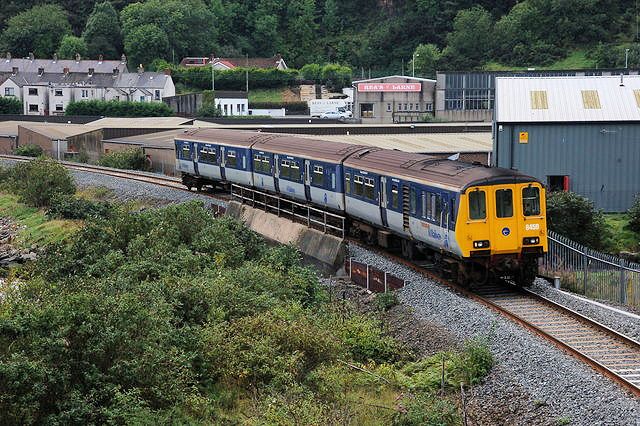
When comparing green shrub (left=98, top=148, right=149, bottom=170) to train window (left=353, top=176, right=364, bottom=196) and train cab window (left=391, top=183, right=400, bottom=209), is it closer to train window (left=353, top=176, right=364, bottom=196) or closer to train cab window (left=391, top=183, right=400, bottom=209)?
train window (left=353, top=176, right=364, bottom=196)

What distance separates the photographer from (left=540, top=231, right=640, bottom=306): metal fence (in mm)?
24125

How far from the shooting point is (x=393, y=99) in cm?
8994

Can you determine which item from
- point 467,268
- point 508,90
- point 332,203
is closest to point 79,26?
point 508,90

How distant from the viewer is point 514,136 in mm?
38625

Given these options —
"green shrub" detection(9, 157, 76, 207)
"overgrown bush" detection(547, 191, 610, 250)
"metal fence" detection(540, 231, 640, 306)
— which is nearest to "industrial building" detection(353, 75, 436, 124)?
"green shrub" detection(9, 157, 76, 207)

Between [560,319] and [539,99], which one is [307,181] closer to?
[539,99]

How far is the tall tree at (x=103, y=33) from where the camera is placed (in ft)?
409

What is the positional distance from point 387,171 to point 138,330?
995 cm

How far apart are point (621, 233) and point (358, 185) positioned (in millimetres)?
11740

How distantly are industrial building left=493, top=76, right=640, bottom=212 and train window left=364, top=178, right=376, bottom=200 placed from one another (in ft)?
40.3

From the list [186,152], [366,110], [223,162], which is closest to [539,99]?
[223,162]

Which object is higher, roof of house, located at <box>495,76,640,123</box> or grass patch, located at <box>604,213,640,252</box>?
roof of house, located at <box>495,76,640,123</box>

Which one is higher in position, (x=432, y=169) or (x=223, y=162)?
(x=432, y=169)

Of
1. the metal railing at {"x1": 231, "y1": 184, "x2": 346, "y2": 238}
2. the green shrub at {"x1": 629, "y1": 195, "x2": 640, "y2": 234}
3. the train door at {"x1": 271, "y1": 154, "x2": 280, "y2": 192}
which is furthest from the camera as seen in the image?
the green shrub at {"x1": 629, "y1": 195, "x2": 640, "y2": 234}
